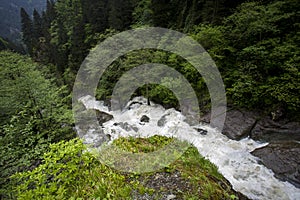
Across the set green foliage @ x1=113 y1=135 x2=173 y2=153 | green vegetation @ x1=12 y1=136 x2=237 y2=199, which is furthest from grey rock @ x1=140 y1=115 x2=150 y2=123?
green vegetation @ x1=12 y1=136 x2=237 y2=199

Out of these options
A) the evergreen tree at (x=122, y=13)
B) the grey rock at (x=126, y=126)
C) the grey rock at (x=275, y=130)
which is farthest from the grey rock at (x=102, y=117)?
the evergreen tree at (x=122, y=13)

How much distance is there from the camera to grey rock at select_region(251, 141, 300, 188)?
22.5 feet

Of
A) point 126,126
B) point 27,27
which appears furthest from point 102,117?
point 27,27

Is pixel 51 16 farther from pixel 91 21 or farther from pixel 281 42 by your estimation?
pixel 281 42

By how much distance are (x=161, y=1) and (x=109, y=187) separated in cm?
2277

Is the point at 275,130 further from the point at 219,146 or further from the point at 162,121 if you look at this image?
the point at 162,121

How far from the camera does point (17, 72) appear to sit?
11.6 meters

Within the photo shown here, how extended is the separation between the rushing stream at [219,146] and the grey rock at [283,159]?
0.77 feet

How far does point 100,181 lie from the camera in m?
3.58

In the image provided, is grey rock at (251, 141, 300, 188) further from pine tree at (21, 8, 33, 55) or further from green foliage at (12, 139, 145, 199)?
pine tree at (21, 8, 33, 55)

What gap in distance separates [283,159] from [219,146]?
107 inches

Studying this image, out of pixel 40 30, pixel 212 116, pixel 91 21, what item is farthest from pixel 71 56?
pixel 212 116

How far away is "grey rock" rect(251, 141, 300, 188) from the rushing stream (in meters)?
0.23

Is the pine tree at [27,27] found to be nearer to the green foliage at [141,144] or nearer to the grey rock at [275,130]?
the green foliage at [141,144]
